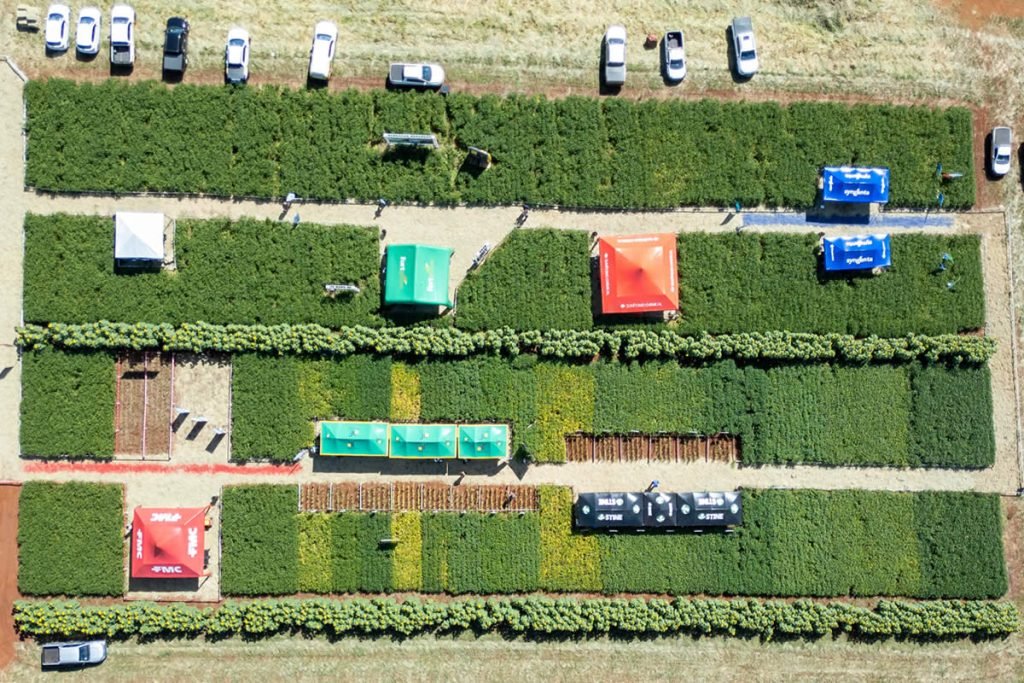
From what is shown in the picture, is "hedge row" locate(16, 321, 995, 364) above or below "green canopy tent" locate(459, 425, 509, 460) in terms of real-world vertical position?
above

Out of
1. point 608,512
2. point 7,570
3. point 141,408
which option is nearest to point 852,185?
point 608,512

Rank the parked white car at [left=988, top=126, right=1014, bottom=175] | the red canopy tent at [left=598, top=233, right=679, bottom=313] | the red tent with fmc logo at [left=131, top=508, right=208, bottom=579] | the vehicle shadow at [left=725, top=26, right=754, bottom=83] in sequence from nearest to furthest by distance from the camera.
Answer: the red tent with fmc logo at [left=131, top=508, right=208, bottom=579], the red canopy tent at [left=598, top=233, right=679, bottom=313], the parked white car at [left=988, top=126, right=1014, bottom=175], the vehicle shadow at [left=725, top=26, right=754, bottom=83]

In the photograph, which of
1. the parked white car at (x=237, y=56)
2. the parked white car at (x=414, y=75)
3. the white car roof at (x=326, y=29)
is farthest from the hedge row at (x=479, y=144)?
the white car roof at (x=326, y=29)

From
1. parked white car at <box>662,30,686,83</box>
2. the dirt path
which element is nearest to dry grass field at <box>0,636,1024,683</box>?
the dirt path

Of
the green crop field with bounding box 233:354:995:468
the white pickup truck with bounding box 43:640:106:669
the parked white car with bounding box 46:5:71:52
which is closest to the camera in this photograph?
the white pickup truck with bounding box 43:640:106:669

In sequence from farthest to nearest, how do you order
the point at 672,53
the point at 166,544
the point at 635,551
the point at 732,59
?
the point at 732,59
the point at 672,53
the point at 635,551
the point at 166,544

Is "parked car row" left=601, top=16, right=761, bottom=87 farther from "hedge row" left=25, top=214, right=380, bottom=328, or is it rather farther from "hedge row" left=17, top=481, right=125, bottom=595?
"hedge row" left=17, top=481, right=125, bottom=595

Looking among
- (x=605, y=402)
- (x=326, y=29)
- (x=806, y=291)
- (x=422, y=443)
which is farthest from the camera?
(x=806, y=291)

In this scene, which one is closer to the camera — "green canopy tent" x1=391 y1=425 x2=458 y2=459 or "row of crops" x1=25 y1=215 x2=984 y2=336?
"green canopy tent" x1=391 y1=425 x2=458 y2=459

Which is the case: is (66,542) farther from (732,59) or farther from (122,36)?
(732,59)
